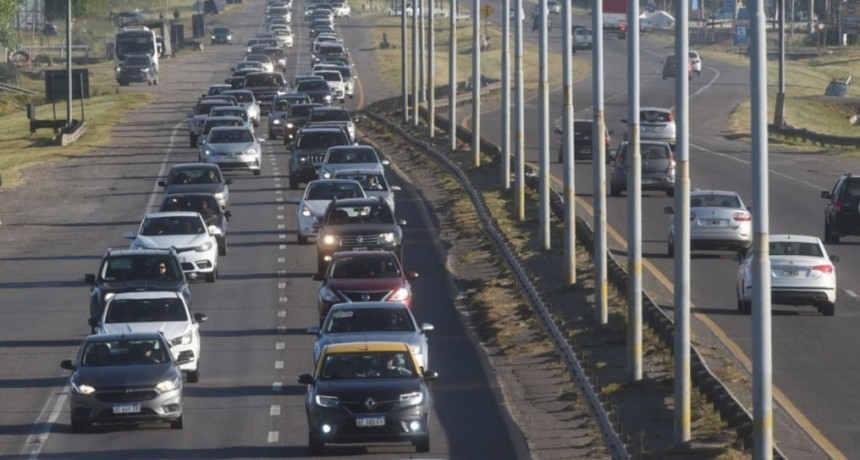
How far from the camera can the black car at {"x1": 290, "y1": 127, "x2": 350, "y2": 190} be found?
188 ft

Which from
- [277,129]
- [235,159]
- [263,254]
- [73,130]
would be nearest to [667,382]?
[263,254]

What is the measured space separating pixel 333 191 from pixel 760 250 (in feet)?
90.6

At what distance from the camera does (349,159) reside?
5462cm

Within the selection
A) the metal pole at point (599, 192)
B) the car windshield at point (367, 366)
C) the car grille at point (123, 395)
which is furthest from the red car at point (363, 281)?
the car windshield at point (367, 366)

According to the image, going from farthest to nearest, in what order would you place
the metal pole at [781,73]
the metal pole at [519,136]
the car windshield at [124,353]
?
the metal pole at [781,73] → the metal pole at [519,136] → the car windshield at [124,353]

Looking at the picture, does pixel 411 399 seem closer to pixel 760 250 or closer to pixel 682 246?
pixel 682 246

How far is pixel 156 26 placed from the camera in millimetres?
142000

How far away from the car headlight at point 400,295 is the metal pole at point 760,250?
14974 millimetres

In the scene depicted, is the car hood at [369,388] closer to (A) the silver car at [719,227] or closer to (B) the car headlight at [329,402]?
(B) the car headlight at [329,402]

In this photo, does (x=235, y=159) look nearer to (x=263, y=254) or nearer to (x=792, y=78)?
(x=263, y=254)

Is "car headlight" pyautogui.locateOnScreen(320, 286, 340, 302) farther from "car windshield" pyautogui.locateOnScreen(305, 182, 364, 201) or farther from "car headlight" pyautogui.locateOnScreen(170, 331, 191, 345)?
"car windshield" pyautogui.locateOnScreen(305, 182, 364, 201)

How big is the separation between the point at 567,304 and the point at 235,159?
2670 centimetres

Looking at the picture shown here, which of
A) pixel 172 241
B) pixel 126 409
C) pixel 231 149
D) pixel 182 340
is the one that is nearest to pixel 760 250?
pixel 126 409

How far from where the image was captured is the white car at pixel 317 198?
44.5m
